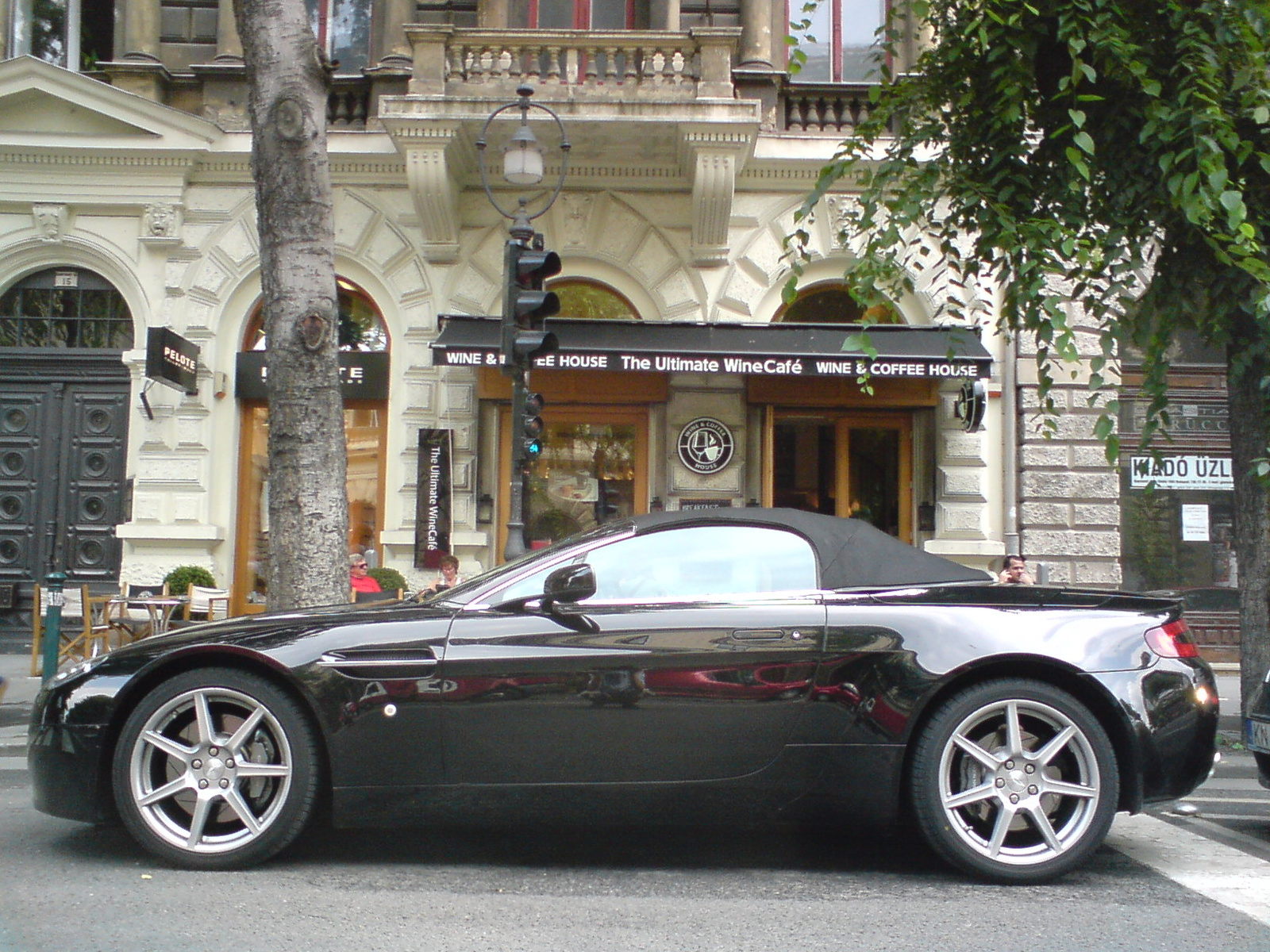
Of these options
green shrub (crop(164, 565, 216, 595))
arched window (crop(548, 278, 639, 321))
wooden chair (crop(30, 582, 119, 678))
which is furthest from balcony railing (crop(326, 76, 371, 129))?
wooden chair (crop(30, 582, 119, 678))

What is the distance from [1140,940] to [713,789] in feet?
4.90

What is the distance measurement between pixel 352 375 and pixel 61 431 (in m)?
3.60

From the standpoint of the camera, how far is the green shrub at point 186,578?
1244 cm

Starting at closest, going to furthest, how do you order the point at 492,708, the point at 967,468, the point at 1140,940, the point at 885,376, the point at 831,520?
1. the point at 1140,940
2. the point at 492,708
3. the point at 831,520
4. the point at 885,376
5. the point at 967,468

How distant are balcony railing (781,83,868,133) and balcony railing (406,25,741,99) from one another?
119 centimetres

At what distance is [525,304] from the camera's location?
9.14m

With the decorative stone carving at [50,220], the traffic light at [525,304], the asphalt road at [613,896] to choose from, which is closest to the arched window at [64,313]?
the decorative stone carving at [50,220]

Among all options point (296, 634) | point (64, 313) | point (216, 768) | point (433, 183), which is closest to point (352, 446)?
point (433, 183)

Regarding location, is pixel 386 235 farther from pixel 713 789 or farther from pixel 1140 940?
pixel 1140 940

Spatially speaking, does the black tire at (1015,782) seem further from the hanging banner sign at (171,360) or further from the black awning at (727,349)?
the hanging banner sign at (171,360)

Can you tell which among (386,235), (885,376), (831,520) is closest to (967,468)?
(885,376)

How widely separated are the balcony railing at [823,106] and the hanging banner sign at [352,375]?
18.5 ft

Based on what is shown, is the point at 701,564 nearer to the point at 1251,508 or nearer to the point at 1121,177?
the point at 1121,177

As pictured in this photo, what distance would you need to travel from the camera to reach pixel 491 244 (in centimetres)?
1338
